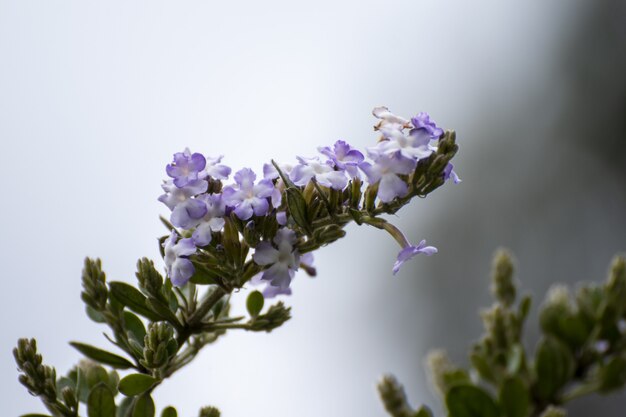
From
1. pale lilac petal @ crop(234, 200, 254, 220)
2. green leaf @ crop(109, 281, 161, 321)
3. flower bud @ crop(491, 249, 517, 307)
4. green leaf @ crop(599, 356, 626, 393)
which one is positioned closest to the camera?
pale lilac petal @ crop(234, 200, 254, 220)

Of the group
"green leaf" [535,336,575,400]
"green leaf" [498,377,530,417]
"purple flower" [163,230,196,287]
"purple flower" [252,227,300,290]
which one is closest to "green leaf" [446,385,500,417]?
"green leaf" [498,377,530,417]

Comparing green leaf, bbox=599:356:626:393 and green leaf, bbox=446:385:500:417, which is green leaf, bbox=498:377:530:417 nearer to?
green leaf, bbox=446:385:500:417

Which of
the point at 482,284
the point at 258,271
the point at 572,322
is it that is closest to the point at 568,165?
the point at 482,284

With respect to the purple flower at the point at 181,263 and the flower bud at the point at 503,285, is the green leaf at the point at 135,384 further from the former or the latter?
the flower bud at the point at 503,285

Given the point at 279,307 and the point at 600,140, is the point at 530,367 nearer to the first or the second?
the point at 279,307

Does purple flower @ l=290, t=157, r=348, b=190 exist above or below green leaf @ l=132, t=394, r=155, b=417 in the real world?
above

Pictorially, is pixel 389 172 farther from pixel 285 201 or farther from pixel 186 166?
pixel 186 166

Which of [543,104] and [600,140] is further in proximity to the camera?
[543,104]
